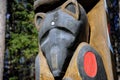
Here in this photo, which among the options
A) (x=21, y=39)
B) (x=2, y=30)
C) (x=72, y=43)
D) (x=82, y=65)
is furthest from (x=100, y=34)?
(x=21, y=39)

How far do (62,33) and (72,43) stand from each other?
10cm

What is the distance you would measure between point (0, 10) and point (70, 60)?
3321 millimetres

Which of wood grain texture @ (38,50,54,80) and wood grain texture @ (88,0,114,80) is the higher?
wood grain texture @ (88,0,114,80)

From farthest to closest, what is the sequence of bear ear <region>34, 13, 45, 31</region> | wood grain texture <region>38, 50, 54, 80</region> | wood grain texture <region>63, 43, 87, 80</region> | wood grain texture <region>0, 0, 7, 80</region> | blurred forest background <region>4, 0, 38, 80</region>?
1. blurred forest background <region>4, 0, 38, 80</region>
2. wood grain texture <region>0, 0, 7, 80</region>
3. bear ear <region>34, 13, 45, 31</region>
4. wood grain texture <region>38, 50, 54, 80</region>
5. wood grain texture <region>63, 43, 87, 80</region>

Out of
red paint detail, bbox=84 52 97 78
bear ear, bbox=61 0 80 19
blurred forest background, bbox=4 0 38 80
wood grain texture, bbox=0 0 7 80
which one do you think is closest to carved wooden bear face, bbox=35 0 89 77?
bear ear, bbox=61 0 80 19

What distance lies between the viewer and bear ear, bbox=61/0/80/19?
2.07 meters

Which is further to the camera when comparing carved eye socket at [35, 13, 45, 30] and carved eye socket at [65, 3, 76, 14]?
carved eye socket at [35, 13, 45, 30]

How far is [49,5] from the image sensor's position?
7.39ft

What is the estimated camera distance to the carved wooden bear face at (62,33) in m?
1.96

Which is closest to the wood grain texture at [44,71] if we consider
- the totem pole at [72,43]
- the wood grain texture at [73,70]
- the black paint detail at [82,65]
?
the totem pole at [72,43]

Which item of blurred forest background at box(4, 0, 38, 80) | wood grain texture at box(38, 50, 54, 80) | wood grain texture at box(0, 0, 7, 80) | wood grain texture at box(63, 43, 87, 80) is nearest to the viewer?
wood grain texture at box(63, 43, 87, 80)

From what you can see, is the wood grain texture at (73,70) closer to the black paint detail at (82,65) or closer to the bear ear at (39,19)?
the black paint detail at (82,65)

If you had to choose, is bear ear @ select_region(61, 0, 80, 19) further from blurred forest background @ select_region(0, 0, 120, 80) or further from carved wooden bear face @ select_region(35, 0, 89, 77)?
blurred forest background @ select_region(0, 0, 120, 80)

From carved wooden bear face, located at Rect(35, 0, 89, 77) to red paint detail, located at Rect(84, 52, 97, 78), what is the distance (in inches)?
5.0
